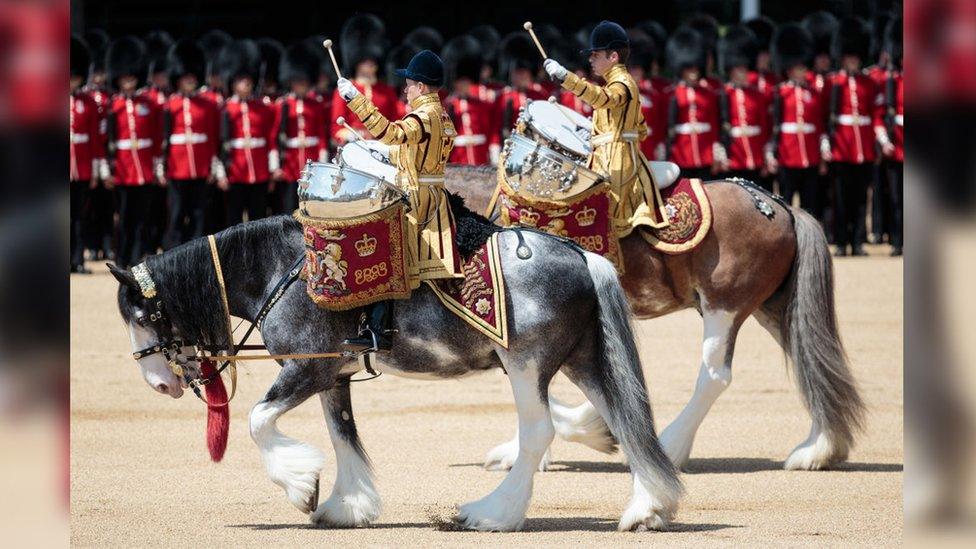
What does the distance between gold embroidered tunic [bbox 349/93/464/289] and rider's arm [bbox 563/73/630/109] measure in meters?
0.84

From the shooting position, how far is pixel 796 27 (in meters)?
15.3

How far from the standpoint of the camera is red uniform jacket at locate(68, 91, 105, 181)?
1417 centimetres

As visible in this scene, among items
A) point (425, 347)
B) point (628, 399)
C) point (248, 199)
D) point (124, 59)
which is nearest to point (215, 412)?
point (425, 347)

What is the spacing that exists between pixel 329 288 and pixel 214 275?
0.49 m

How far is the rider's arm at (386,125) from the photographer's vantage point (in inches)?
215

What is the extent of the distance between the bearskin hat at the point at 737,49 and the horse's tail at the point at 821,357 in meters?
8.55

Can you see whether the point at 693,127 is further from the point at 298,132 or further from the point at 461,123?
the point at 298,132

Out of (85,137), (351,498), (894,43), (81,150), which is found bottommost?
(351,498)

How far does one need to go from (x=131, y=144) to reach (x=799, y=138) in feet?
19.8

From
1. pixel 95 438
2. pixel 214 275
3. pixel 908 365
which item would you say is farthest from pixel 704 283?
pixel 908 365

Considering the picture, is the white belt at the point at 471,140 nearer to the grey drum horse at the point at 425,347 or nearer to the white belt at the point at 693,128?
the white belt at the point at 693,128

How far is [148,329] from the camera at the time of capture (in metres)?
5.72

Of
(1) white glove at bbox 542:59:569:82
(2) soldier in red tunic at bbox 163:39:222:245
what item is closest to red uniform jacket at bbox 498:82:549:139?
(2) soldier in red tunic at bbox 163:39:222:245

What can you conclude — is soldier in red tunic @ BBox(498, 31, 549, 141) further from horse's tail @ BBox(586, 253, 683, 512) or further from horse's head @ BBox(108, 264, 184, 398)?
horse's tail @ BBox(586, 253, 683, 512)
